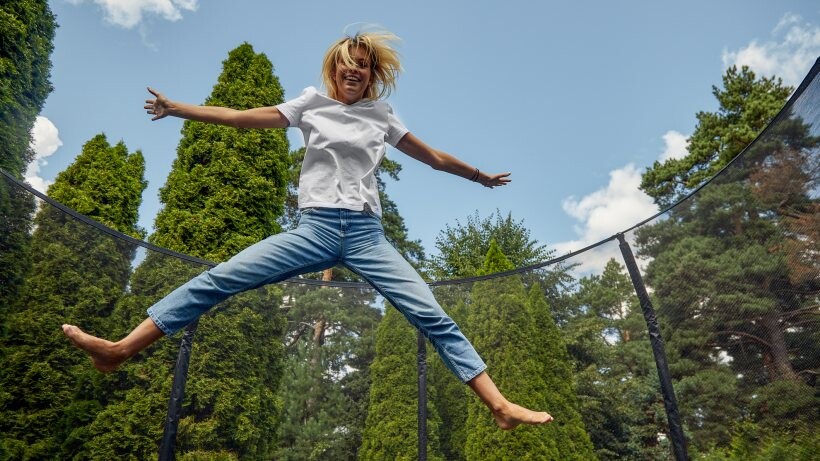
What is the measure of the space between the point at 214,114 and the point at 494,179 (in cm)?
87

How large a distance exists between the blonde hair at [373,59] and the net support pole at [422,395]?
1.50 meters

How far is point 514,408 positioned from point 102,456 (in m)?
1.94

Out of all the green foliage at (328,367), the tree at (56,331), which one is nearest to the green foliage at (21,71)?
the tree at (56,331)

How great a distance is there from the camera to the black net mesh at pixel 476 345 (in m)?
1.54

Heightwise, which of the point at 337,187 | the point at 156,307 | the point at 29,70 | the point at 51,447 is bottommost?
the point at 51,447

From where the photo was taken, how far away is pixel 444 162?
1.57 m

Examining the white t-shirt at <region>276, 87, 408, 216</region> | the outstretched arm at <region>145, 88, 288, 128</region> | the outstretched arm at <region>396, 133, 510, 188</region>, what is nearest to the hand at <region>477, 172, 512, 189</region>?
the outstretched arm at <region>396, 133, 510, 188</region>

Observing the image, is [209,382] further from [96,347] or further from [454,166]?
[454,166]

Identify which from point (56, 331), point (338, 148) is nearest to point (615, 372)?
point (338, 148)

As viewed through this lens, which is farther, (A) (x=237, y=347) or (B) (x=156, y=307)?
(A) (x=237, y=347)

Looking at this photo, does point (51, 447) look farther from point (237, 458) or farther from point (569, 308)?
point (569, 308)

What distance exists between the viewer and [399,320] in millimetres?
2881

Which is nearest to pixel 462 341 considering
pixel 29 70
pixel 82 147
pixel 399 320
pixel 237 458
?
pixel 399 320

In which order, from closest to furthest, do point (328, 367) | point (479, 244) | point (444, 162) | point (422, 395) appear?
point (444, 162)
point (422, 395)
point (328, 367)
point (479, 244)
